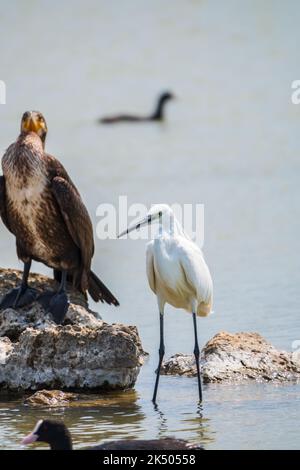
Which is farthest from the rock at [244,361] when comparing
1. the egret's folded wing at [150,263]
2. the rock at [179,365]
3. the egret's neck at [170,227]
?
the egret's neck at [170,227]

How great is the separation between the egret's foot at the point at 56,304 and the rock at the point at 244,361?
4.06ft

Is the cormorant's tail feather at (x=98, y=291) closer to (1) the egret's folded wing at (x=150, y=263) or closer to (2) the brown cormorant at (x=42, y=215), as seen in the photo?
(2) the brown cormorant at (x=42, y=215)

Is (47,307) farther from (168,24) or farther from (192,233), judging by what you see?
(168,24)

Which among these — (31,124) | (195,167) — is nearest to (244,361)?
(31,124)

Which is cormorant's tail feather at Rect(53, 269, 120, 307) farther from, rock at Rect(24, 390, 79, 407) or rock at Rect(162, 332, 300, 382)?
rock at Rect(24, 390, 79, 407)

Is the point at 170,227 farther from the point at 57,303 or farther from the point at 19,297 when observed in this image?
the point at 19,297

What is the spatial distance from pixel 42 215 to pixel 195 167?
14.2m

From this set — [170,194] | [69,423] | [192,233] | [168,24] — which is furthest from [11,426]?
[168,24]

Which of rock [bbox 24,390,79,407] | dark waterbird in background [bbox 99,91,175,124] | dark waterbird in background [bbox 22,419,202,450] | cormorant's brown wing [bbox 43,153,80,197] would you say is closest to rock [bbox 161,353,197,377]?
rock [bbox 24,390,79,407]

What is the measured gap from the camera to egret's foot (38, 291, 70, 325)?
1230 cm

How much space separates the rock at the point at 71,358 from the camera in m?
11.6

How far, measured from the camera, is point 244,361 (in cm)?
1220

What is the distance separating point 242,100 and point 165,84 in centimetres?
208

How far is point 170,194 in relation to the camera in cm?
2306
